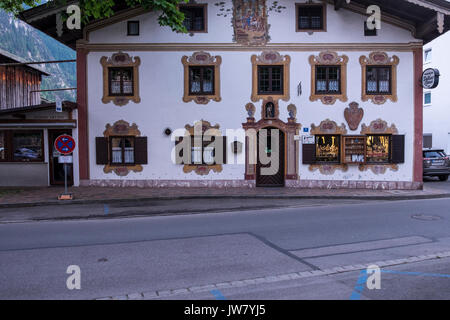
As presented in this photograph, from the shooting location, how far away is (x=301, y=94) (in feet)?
49.1

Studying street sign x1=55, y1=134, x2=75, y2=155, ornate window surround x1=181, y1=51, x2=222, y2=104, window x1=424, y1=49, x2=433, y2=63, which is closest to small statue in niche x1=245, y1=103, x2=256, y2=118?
ornate window surround x1=181, y1=51, x2=222, y2=104

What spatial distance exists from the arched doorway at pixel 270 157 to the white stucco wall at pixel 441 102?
20.3 meters

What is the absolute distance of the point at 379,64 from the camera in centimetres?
1498

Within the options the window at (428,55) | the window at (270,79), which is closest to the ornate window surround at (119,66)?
the window at (270,79)

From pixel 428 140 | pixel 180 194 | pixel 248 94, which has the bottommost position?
pixel 180 194

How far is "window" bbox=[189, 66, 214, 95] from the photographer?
1507 cm

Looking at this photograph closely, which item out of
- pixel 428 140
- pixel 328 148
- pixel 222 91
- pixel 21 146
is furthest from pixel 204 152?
pixel 428 140

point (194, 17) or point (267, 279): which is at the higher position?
point (194, 17)

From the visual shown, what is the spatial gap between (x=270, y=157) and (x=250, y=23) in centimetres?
576

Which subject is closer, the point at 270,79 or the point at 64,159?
the point at 64,159

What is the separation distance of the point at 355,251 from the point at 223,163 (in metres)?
9.40

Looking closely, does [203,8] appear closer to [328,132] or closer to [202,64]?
[202,64]

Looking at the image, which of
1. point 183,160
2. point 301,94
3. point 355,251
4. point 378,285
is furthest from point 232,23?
point 378,285
